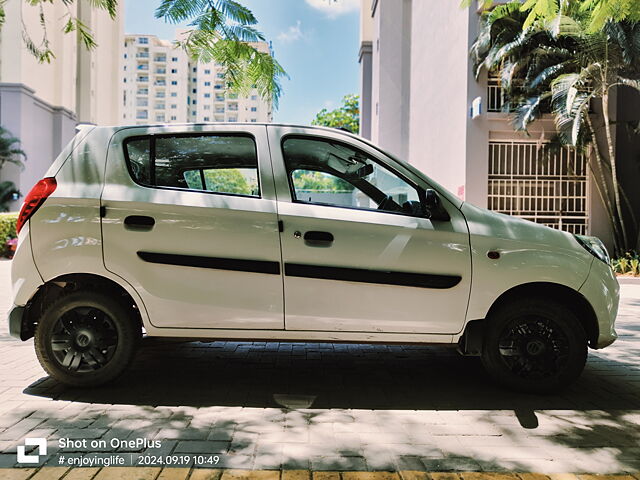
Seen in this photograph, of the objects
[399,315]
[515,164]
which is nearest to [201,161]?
[399,315]

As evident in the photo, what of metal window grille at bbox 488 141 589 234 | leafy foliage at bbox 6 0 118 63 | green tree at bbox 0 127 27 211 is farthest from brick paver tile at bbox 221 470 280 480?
green tree at bbox 0 127 27 211

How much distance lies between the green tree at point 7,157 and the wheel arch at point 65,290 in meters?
31.0

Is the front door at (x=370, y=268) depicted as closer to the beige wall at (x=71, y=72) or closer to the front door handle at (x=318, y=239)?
the front door handle at (x=318, y=239)

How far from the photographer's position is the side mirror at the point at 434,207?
3840 mm

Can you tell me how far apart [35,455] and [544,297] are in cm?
353

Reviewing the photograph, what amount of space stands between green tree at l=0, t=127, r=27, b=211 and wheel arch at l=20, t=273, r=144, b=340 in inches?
1219

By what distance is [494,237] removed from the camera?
3.98m

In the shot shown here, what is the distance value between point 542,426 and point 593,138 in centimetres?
1382

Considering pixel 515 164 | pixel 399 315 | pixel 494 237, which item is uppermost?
pixel 515 164

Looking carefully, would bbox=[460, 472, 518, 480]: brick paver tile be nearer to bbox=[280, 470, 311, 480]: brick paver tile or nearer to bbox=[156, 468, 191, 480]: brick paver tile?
bbox=[280, 470, 311, 480]: brick paver tile

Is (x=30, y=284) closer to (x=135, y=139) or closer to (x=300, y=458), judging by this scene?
(x=135, y=139)

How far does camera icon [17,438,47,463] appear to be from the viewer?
2.84 metres

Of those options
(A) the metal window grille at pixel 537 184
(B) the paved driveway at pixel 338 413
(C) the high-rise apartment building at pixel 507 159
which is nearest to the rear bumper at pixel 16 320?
(B) the paved driveway at pixel 338 413

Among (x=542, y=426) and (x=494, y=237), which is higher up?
(x=494, y=237)
